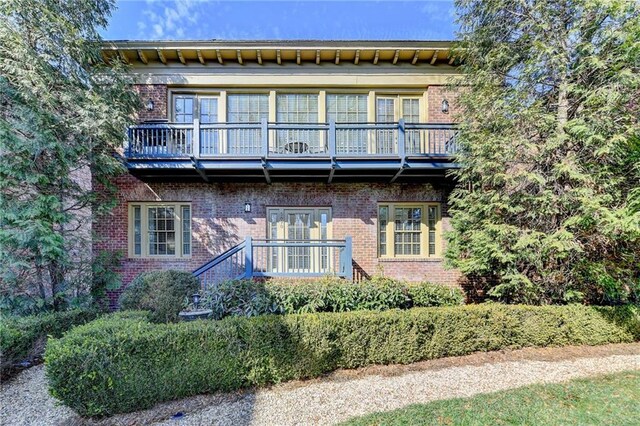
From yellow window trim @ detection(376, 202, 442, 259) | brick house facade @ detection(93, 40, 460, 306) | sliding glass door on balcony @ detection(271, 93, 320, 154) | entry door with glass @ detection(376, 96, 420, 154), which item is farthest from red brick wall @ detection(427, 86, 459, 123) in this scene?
sliding glass door on balcony @ detection(271, 93, 320, 154)

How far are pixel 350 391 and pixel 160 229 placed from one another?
707 cm

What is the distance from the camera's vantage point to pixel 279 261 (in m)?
8.43

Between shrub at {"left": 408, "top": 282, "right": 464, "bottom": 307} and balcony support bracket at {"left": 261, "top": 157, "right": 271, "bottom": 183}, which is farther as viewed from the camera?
balcony support bracket at {"left": 261, "top": 157, "right": 271, "bottom": 183}

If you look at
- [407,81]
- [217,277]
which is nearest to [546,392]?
[217,277]

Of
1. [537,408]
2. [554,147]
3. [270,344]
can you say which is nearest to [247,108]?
[270,344]

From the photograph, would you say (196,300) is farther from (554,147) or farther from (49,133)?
(554,147)

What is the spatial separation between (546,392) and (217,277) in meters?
7.03

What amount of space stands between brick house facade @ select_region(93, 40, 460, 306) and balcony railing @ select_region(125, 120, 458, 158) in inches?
37.2

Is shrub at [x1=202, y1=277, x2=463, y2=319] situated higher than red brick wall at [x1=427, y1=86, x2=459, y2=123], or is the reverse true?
red brick wall at [x1=427, y1=86, x2=459, y2=123]

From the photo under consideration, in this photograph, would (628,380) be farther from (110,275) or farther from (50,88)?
(50,88)

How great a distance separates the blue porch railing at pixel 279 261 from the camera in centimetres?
760

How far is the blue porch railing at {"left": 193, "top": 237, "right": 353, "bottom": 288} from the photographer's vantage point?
760 centimetres

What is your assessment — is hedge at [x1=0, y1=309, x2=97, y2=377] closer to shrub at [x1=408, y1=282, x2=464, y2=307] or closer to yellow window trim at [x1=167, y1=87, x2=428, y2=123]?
yellow window trim at [x1=167, y1=87, x2=428, y2=123]

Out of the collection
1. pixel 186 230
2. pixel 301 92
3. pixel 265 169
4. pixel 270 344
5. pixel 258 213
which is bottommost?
pixel 270 344
